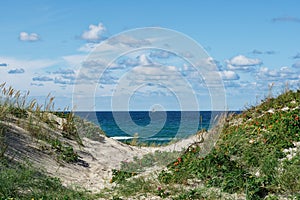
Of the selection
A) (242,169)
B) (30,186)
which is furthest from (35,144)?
(242,169)

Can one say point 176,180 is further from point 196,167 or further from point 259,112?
point 259,112

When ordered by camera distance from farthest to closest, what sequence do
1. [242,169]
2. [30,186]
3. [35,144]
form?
[35,144], [242,169], [30,186]

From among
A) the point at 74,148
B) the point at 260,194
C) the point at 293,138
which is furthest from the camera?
the point at 74,148

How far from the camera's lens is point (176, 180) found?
10141 mm

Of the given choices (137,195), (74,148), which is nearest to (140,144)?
(74,148)

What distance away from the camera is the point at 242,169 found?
395 inches

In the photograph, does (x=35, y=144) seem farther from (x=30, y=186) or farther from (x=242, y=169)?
(x=242, y=169)

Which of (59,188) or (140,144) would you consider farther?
(140,144)

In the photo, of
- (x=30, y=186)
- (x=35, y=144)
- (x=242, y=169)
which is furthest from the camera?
(x=35, y=144)

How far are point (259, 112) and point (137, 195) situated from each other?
7.16 m

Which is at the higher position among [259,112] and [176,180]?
[259,112]

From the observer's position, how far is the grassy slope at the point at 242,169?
9094 millimetres

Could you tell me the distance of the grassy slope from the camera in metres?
9.09

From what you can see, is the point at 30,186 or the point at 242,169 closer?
the point at 30,186
